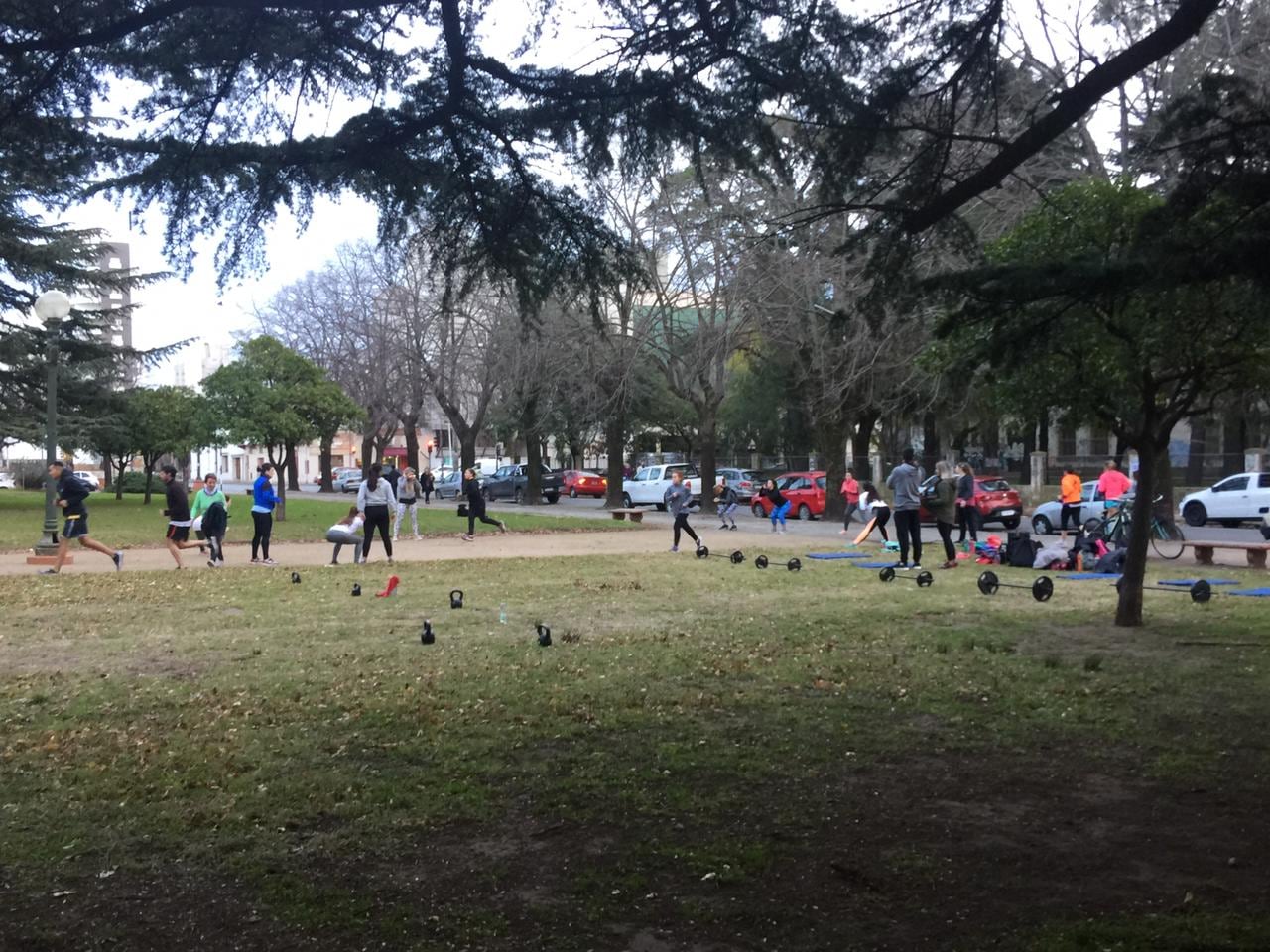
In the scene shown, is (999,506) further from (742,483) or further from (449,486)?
(449,486)

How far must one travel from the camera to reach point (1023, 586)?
1439 centimetres

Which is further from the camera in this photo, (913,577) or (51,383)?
(51,383)

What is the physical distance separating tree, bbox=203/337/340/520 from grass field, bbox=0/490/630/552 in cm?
248

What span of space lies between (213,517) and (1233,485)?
25.4 meters

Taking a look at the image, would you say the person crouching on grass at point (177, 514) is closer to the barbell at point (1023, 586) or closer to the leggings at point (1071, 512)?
the barbell at point (1023, 586)

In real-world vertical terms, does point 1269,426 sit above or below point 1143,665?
above

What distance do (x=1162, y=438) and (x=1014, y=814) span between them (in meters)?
6.23

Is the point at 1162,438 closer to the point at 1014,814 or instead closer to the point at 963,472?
the point at 1014,814

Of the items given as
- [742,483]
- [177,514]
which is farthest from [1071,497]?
[742,483]

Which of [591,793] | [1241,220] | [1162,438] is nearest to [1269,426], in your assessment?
[1162,438]

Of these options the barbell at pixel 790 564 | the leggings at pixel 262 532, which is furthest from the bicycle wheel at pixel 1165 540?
the leggings at pixel 262 532

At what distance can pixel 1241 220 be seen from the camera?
22.2 ft

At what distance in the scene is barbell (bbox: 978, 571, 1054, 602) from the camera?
13164mm

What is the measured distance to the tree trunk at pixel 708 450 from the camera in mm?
33344
